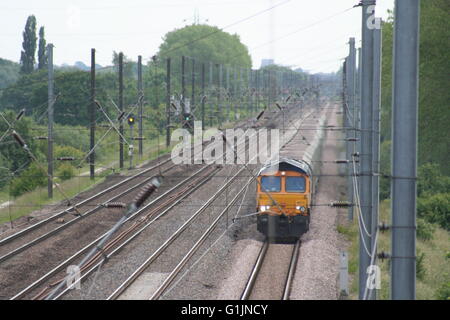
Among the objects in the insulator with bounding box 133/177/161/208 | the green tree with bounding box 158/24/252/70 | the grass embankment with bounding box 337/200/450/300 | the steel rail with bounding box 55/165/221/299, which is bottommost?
the grass embankment with bounding box 337/200/450/300

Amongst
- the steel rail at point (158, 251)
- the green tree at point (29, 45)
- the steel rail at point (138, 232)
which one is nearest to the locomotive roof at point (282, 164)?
the steel rail at point (158, 251)

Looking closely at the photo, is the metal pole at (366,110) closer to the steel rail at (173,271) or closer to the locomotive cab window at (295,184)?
the steel rail at (173,271)

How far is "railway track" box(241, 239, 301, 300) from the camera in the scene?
17125 millimetres

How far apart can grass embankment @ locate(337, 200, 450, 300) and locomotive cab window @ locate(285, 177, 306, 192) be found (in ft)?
8.17

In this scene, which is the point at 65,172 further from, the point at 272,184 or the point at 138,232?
the point at 272,184

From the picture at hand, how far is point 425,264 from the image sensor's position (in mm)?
20969

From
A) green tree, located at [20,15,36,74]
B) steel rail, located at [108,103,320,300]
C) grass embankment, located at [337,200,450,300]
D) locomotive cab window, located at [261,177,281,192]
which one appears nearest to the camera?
grass embankment, located at [337,200,450,300]

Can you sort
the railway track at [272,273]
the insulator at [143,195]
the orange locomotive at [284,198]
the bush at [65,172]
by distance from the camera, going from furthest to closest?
the bush at [65,172] < the orange locomotive at [284,198] < the railway track at [272,273] < the insulator at [143,195]

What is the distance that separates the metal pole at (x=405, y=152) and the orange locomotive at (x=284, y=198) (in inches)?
525

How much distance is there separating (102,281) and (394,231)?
10.6 metres

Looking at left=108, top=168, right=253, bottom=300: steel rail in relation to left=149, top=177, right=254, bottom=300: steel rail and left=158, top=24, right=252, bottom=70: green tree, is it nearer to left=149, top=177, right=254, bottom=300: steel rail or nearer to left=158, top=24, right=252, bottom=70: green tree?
left=149, top=177, right=254, bottom=300: steel rail

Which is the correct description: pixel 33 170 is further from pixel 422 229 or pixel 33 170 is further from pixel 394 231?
pixel 394 231

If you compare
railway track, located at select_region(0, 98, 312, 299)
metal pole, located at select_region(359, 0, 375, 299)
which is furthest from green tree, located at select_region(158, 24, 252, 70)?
metal pole, located at select_region(359, 0, 375, 299)

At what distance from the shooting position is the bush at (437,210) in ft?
95.1
